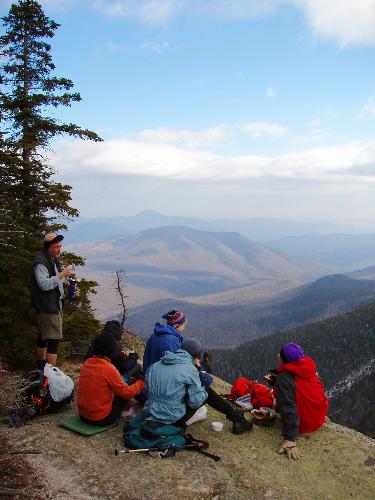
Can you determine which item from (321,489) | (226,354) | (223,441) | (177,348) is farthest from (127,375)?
(226,354)

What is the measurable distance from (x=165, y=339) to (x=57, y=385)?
324 centimetres

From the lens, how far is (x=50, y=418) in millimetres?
10156

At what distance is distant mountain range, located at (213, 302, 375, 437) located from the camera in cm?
12731

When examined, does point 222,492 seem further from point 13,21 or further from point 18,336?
point 13,21

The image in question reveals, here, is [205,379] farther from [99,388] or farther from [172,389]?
[99,388]

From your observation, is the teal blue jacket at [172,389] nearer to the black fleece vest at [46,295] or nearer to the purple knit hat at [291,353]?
the purple knit hat at [291,353]

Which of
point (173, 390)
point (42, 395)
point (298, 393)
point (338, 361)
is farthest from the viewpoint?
point (338, 361)

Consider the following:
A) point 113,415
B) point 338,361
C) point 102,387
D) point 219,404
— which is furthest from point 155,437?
point 338,361

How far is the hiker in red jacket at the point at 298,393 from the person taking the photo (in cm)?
927

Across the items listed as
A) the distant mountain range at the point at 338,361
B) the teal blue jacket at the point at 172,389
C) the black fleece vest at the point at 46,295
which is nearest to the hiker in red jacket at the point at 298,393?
the teal blue jacket at the point at 172,389

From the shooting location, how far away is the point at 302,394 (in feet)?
31.2

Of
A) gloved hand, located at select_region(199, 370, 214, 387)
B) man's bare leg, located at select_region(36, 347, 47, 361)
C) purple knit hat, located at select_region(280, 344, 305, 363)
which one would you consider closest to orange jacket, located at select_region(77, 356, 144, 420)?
gloved hand, located at select_region(199, 370, 214, 387)

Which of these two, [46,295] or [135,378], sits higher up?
[46,295]

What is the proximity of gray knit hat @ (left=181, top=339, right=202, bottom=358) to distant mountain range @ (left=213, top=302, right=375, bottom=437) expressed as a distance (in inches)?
4873
